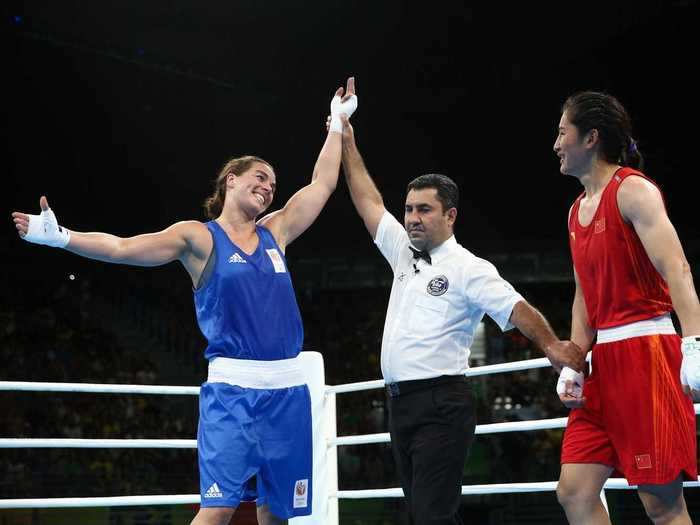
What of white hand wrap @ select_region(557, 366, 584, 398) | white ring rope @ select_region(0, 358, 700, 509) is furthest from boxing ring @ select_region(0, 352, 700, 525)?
white hand wrap @ select_region(557, 366, 584, 398)

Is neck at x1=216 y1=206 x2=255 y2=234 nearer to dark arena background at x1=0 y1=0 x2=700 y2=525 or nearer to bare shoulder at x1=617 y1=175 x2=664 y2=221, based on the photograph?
bare shoulder at x1=617 y1=175 x2=664 y2=221

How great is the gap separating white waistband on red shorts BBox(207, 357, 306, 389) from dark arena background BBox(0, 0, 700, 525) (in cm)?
739

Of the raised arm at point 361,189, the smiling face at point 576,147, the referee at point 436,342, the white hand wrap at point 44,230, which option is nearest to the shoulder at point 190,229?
the white hand wrap at point 44,230

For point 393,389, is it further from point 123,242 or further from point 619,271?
point 123,242

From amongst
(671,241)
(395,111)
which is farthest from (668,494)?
(395,111)

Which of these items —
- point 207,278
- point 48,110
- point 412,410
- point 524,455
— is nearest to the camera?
point 412,410

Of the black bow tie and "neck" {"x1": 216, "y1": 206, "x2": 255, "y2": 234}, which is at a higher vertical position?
"neck" {"x1": 216, "y1": 206, "x2": 255, "y2": 234}

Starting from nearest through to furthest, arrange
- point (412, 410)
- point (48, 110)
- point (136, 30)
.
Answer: point (412, 410), point (136, 30), point (48, 110)

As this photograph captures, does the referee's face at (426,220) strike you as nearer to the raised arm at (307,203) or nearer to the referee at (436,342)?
the referee at (436,342)

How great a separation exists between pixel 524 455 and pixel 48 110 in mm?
8511

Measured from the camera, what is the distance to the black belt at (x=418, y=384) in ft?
9.78

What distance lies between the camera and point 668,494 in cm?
251

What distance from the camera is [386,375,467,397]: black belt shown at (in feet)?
9.78

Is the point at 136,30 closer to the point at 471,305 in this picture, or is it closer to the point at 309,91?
the point at 309,91
